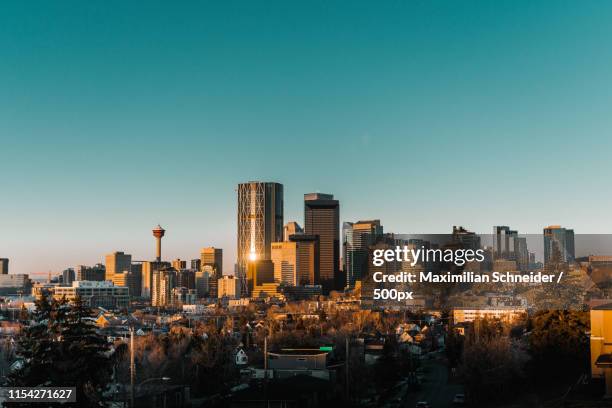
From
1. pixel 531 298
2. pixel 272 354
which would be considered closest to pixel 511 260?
pixel 531 298

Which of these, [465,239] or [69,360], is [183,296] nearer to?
[465,239]

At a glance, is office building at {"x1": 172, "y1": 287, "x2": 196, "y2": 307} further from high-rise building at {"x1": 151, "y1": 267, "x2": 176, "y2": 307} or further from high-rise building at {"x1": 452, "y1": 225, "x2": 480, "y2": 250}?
high-rise building at {"x1": 452, "y1": 225, "x2": 480, "y2": 250}

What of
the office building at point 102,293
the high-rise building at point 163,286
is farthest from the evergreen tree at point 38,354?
the high-rise building at point 163,286

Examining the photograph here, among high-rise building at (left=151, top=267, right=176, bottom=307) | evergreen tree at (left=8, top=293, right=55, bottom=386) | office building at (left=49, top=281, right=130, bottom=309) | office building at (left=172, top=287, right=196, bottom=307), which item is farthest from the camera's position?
high-rise building at (left=151, top=267, right=176, bottom=307)

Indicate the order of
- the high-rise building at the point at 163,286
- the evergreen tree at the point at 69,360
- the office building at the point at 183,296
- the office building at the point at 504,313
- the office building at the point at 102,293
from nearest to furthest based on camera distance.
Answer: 1. the evergreen tree at the point at 69,360
2. the office building at the point at 504,313
3. the office building at the point at 102,293
4. the office building at the point at 183,296
5. the high-rise building at the point at 163,286

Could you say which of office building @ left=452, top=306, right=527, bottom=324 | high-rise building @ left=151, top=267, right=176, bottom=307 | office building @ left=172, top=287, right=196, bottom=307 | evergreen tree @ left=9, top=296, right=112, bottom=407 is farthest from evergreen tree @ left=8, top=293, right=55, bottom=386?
high-rise building @ left=151, top=267, right=176, bottom=307

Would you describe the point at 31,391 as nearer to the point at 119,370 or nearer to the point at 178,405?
the point at 178,405

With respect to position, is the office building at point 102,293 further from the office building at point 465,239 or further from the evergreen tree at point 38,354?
the evergreen tree at point 38,354

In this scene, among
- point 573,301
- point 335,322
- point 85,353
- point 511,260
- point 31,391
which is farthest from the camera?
point 335,322
